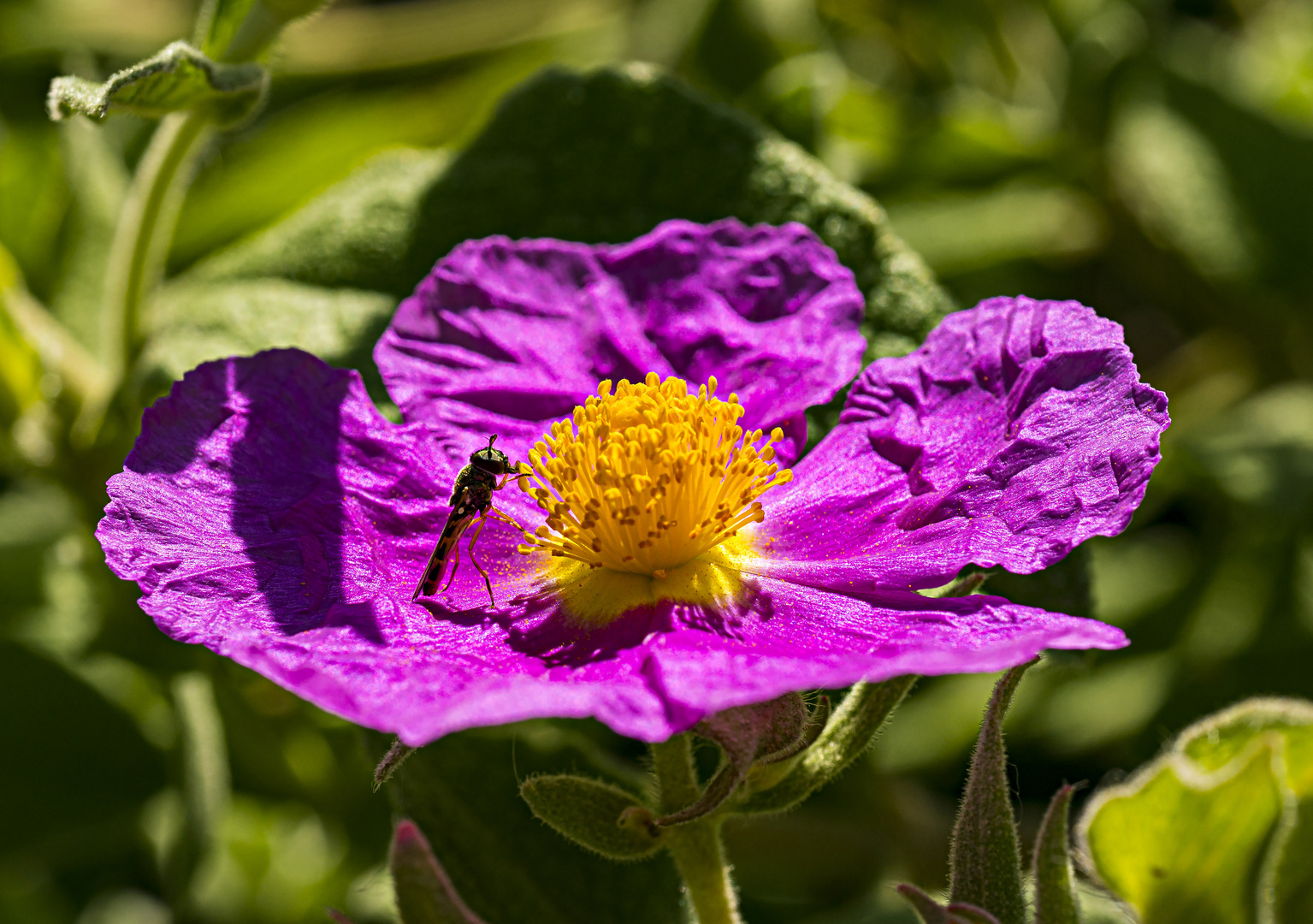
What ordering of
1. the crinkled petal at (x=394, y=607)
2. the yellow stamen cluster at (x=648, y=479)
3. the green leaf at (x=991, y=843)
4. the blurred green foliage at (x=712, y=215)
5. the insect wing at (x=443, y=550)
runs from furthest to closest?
the blurred green foliage at (x=712, y=215) < the yellow stamen cluster at (x=648, y=479) < the insect wing at (x=443, y=550) < the green leaf at (x=991, y=843) < the crinkled petal at (x=394, y=607)

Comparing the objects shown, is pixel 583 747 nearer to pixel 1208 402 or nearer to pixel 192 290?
pixel 192 290

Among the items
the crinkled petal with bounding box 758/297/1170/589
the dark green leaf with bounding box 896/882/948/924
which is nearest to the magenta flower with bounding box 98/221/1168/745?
the crinkled petal with bounding box 758/297/1170/589

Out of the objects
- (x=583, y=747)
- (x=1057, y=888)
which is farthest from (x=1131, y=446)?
(x=583, y=747)

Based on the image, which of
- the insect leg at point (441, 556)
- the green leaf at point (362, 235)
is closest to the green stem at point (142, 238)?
the green leaf at point (362, 235)

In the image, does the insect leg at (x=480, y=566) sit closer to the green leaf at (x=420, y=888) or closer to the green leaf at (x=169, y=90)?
the green leaf at (x=420, y=888)

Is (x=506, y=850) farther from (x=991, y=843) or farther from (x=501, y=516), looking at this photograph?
(x=991, y=843)

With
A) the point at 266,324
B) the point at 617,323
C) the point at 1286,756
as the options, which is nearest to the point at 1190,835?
the point at 1286,756
